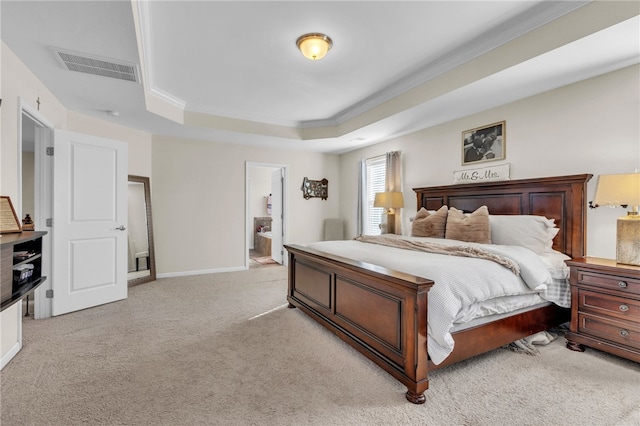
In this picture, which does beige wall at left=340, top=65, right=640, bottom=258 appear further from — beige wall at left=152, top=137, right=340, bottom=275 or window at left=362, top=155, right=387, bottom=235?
beige wall at left=152, top=137, right=340, bottom=275

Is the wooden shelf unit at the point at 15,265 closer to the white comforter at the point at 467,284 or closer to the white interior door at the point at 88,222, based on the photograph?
the white interior door at the point at 88,222

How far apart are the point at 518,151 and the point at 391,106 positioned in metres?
1.61

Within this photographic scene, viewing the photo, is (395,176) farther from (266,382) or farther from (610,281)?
(266,382)

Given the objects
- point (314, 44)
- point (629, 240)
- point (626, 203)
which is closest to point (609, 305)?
point (629, 240)

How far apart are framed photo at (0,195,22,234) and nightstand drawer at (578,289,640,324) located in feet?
14.2

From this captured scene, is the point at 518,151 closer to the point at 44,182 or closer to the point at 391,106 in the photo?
the point at 391,106

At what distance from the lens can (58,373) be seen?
2148 mm

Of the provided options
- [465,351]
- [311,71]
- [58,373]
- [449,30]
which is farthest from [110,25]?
[465,351]

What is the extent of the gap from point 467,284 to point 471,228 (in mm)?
1480

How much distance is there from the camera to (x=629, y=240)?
234cm

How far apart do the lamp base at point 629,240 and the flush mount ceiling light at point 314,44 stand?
9.38 feet

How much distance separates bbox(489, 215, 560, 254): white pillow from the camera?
2934 millimetres

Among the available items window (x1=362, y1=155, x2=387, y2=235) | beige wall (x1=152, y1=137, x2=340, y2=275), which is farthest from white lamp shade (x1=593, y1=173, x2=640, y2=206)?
beige wall (x1=152, y1=137, x2=340, y2=275)

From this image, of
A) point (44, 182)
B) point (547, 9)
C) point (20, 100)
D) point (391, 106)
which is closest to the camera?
point (547, 9)
